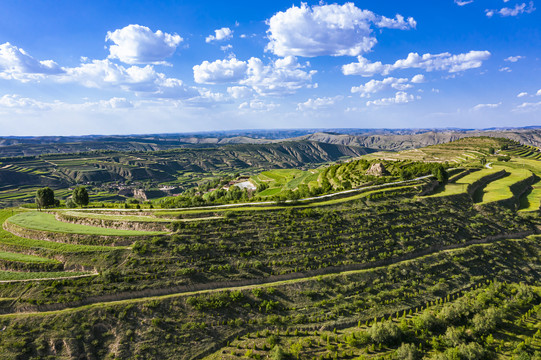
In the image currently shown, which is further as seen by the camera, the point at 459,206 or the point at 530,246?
the point at 459,206

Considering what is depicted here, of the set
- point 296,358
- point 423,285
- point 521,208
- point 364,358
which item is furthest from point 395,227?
point 521,208

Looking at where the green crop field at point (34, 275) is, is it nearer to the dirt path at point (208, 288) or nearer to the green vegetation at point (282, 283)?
the green vegetation at point (282, 283)

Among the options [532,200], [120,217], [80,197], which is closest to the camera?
[120,217]

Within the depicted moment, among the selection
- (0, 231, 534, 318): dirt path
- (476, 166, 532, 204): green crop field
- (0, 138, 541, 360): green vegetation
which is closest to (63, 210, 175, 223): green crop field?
(0, 138, 541, 360): green vegetation

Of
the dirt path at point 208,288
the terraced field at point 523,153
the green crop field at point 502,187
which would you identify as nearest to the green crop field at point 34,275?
the dirt path at point 208,288

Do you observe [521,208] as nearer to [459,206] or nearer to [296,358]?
[459,206]

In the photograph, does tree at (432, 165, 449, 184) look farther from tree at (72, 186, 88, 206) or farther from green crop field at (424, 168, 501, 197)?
tree at (72, 186, 88, 206)

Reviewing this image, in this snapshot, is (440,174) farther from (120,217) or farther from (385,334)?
(120,217)

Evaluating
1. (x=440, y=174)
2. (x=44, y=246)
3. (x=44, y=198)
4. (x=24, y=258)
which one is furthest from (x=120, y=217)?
(x=440, y=174)
